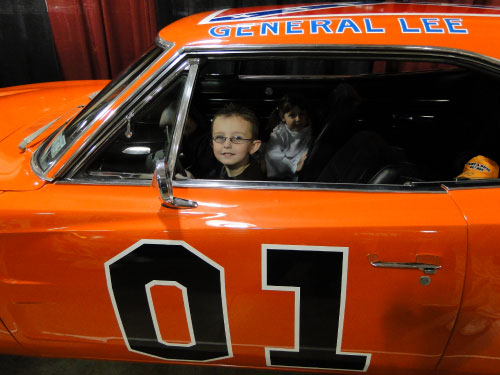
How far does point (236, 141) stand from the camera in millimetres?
1334

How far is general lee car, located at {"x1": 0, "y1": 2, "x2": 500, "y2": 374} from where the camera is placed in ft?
3.43

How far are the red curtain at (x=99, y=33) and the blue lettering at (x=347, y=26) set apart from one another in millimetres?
2387

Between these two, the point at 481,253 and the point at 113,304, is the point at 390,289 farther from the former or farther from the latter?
the point at 113,304

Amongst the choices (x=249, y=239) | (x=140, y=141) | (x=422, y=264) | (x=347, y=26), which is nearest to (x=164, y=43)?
(x=140, y=141)

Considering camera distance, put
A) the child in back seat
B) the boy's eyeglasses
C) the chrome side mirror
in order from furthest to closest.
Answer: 1. the child in back seat
2. the boy's eyeglasses
3. the chrome side mirror

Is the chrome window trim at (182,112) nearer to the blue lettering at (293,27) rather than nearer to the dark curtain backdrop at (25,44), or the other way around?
the blue lettering at (293,27)

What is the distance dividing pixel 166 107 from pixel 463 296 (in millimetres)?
1029

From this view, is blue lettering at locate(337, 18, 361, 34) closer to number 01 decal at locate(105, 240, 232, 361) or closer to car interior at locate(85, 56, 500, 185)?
car interior at locate(85, 56, 500, 185)

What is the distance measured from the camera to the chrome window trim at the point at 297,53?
107 centimetres

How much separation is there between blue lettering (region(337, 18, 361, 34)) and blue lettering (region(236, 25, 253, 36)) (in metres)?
0.26

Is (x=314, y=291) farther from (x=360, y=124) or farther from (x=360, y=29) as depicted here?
(x=360, y=124)

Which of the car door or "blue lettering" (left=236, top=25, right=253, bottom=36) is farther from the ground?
"blue lettering" (left=236, top=25, right=253, bottom=36)

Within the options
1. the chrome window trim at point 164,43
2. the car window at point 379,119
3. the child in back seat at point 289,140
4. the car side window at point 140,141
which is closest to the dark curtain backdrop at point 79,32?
the car window at point 379,119

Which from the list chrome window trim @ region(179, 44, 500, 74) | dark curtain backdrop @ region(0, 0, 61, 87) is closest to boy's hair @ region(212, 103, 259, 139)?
chrome window trim @ region(179, 44, 500, 74)
